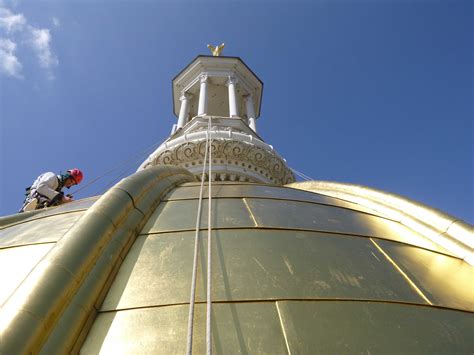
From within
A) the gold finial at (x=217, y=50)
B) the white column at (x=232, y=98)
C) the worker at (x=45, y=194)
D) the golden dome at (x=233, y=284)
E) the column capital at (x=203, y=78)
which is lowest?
the golden dome at (x=233, y=284)

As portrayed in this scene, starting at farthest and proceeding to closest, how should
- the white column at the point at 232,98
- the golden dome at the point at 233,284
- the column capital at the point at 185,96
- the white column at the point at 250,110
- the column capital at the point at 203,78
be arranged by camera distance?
the column capital at the point at 185,96 < the column capital at the point at 203,78 < the white column at the point at 250,110 < the white column at the point at 232,98 < the golden dome at the point at 233,284

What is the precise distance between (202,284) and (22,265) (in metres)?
1.79

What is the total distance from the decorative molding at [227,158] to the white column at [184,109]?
5.26 meters

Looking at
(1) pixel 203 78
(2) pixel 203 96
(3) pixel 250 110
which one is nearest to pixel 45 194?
(2) pixel 203 96

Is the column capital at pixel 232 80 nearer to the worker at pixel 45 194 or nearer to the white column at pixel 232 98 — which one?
the white column at pixel 232 98

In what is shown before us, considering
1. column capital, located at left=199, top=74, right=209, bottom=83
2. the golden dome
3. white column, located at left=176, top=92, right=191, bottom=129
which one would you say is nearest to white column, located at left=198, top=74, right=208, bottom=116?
column capital, located at left=199, top=74, right=209, bottom=83

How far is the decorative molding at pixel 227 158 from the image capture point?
9.73m

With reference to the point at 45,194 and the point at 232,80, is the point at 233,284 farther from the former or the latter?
the point at 232,80

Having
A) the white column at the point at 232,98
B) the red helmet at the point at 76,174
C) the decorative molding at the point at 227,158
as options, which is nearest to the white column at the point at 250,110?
the white column at the point at 232,98

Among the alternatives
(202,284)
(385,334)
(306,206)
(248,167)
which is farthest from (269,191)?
(248,167)

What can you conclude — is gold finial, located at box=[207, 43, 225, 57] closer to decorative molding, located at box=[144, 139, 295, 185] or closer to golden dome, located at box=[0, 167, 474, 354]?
decorative molding, located at box=[144, 139, 295, 185]

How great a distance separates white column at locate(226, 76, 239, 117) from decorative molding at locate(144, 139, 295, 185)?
4170mm

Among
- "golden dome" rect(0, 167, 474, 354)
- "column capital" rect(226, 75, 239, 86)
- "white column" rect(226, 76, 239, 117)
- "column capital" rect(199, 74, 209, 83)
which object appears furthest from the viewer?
"column capital" rect(199, 74, 209, 83)

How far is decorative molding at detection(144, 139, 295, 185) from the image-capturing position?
9.73m
